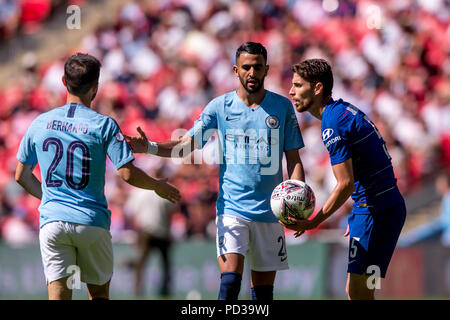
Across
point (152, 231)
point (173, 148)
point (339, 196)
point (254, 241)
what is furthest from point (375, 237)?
point (152, 231)

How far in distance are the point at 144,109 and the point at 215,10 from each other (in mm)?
3336

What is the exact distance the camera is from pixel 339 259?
1335 cm

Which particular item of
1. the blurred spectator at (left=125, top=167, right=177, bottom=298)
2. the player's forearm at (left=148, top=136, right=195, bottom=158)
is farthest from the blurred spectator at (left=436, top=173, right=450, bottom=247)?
the player's forearm at (left=148, top=136, right=195, bottom=158)

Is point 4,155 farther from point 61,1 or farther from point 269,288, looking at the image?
point 269,288

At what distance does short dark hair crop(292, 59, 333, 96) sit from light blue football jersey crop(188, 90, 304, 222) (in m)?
0.64

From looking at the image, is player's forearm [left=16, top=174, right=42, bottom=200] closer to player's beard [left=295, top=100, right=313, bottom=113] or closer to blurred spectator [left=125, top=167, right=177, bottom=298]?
player's beard [left=295, top=100, right=313, bottom=113]

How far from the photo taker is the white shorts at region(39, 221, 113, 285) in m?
6.00

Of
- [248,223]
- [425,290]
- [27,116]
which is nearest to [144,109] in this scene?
[27,116]

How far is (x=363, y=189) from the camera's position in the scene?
6.52 metres

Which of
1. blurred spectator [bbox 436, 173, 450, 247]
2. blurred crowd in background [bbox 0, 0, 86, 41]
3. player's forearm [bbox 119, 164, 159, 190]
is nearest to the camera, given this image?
player's forearm [bbox 119, 164, 159, 190]

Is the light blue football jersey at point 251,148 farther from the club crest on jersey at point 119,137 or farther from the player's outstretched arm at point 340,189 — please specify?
the club crest on jersey at point 119,137

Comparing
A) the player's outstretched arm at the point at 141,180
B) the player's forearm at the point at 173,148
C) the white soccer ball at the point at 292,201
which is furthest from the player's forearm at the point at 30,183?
the white soccer ball at the point at 292,201

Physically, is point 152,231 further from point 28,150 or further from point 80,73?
point 80,73

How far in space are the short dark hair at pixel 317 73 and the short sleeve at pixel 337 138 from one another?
14.1 inches
